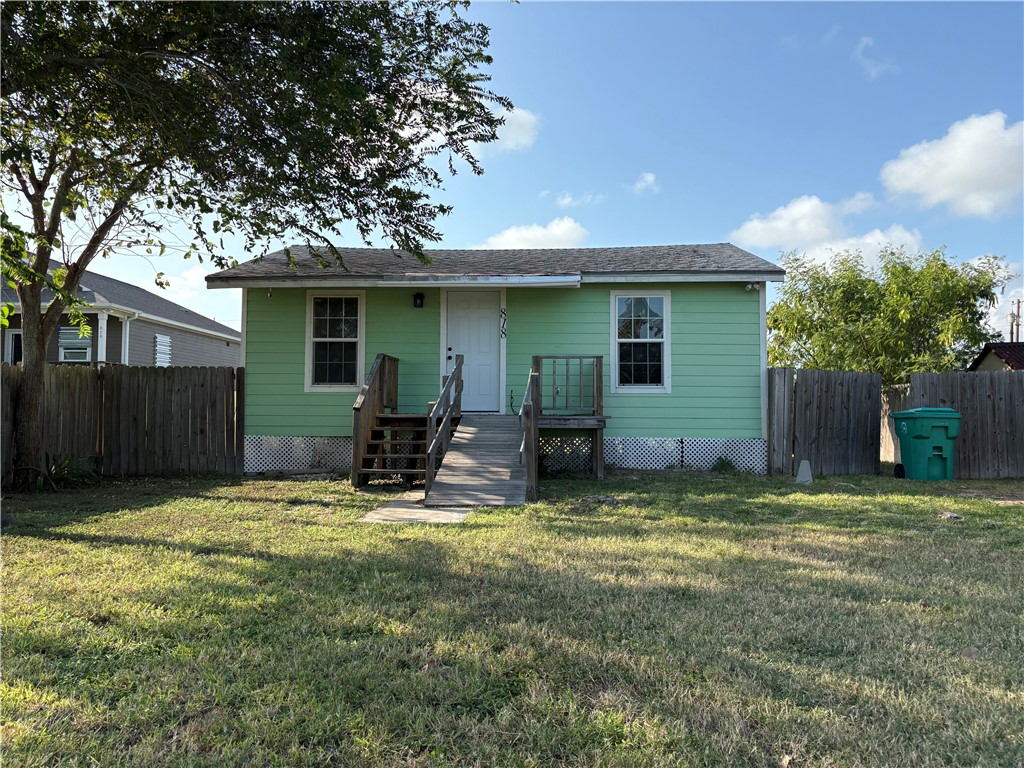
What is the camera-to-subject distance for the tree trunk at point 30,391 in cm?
810

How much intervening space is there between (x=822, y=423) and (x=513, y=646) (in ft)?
29.3

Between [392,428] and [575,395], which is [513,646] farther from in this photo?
[575,395]

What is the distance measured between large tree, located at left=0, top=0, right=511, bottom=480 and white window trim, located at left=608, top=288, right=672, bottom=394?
156 inches

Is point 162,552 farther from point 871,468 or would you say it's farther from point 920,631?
point 871,468

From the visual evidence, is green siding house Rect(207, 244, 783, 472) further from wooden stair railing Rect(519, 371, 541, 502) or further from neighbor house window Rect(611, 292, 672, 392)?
wooden stair railing Rect(519, 371, 541, 502)

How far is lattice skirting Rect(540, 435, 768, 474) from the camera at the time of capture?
10086mm

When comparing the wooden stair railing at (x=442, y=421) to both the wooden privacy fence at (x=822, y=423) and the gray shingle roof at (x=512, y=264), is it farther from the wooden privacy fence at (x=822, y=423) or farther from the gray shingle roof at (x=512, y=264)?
the wooden privacy fence at (x=822, y=423)

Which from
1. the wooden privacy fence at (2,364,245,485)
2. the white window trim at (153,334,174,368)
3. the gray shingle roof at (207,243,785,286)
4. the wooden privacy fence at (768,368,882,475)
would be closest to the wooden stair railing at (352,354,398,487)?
the gray shingle roof at (207,243,785,286)

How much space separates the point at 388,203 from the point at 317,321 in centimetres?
389

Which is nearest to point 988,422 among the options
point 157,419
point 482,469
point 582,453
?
point 582,453

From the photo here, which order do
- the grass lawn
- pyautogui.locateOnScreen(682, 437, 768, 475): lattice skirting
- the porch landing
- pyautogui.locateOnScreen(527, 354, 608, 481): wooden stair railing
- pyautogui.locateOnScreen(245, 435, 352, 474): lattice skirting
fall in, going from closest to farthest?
the grass lawn < the porch landing < pyautogui.locateOnScreen(527, 354, 608, 481): wooden stair railing < pyautogui.locateOnScreen(682, 437, 768, 475): lattice skirting < pyautogui.locateOnScreen(245, 435, 352, 474): lattice skirting

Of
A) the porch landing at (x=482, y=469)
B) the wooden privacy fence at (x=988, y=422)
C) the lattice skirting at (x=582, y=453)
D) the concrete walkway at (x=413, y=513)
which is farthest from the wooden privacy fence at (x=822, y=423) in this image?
the concrete walkway at (x=413, y=513)

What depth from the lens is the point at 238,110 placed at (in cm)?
603

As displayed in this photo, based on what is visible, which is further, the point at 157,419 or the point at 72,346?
the point at 72,346
